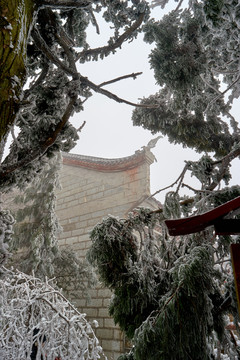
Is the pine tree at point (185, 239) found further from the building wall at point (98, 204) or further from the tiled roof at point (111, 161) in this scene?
the building wall at point (98, 204)

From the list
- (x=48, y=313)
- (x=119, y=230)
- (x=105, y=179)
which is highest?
(x=105, y=179)

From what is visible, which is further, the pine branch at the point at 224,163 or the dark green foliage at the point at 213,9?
the pine branch at the point at 224,163

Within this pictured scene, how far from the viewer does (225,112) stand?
3885 mm

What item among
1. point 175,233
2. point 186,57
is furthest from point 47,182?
point 175,233

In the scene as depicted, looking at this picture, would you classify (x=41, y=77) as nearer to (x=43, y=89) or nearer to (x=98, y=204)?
(x=43, y=89)

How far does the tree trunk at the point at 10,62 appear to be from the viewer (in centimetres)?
130

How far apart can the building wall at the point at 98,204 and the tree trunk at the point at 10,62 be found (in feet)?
21.3

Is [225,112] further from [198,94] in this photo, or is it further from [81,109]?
[81,109]

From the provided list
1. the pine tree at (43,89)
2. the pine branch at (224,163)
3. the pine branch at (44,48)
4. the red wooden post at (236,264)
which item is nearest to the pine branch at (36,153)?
the pine tree at (43,89)

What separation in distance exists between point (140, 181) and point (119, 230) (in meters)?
5.05

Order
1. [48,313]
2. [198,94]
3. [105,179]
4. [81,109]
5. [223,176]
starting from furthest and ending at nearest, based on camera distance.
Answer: [105,179] → [198,94] → [223,176] → [48,313] → [81,109]

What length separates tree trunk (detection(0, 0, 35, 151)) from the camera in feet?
4.26

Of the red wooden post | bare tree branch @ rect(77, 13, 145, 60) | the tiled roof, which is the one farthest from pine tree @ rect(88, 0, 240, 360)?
the tiled roof

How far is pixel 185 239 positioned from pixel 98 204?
21.1 feet
